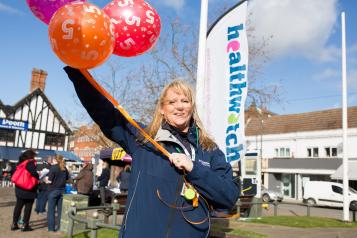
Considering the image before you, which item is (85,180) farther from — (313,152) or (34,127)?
(313,152)

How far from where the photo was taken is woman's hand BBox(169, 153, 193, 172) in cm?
207

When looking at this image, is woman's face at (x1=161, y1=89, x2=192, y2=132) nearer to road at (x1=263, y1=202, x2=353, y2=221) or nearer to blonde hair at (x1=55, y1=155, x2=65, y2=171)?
blonde hair at (x1=55, y1=155, x2=65, y2=171)

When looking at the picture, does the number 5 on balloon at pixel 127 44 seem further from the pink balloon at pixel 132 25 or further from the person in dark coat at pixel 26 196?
the person in dark coat at pixel 26 196

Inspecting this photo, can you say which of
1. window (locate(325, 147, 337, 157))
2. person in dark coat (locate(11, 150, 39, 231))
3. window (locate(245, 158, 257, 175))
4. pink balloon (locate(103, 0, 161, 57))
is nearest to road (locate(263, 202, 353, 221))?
window (locate(245, 158, 257, 175))

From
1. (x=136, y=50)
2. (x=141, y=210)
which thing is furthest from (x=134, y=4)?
(x=141, y=210)

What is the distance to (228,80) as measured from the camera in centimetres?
740

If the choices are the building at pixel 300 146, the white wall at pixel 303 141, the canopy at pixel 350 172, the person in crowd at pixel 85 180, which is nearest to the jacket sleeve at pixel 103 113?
the person in crowd at pixel 85 180

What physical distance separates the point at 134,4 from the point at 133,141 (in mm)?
1300

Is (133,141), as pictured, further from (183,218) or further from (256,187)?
(256,187)

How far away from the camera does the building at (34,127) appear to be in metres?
32.4

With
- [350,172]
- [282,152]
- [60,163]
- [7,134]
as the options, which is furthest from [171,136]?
[282,152]

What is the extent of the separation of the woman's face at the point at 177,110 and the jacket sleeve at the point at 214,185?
31 cm

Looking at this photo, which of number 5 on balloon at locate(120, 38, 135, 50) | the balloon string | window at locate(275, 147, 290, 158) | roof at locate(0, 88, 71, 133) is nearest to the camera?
the balloon string

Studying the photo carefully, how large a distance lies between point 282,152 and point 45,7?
36.9 metres
